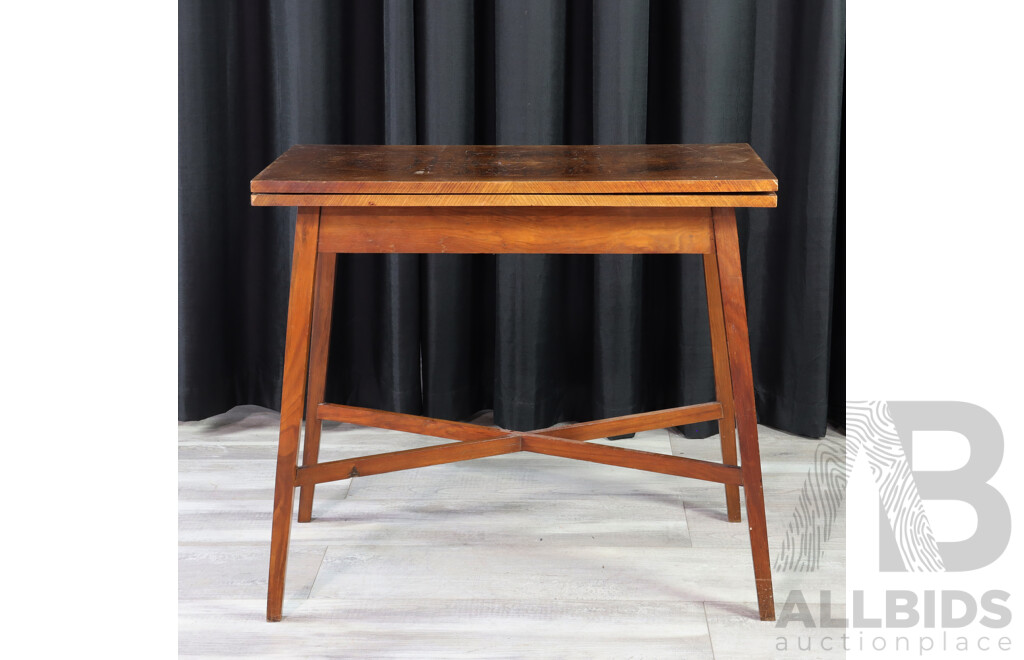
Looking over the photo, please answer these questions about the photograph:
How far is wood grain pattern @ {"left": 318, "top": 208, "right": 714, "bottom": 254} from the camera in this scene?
1.48 m

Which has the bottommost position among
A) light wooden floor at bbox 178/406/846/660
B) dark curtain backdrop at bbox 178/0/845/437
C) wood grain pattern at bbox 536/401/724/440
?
light wooden floor at bbox 178/406/846/660

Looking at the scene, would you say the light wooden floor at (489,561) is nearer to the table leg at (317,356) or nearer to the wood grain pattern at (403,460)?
the table leg at (317,356)

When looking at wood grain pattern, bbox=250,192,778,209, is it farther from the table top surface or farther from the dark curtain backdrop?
the dark curtain backdrop

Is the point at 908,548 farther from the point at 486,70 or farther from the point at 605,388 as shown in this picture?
the point at 486,70

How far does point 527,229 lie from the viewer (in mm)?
1481

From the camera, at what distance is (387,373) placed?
2.30 m

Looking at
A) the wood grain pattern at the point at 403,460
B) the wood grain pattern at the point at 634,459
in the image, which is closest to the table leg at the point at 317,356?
the wood grain pattern at the point at 403,460

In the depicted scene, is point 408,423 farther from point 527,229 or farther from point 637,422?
point 527,229

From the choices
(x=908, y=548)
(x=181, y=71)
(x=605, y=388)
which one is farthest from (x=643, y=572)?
(x=181, y=71)

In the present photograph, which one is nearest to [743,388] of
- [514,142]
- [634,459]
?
[634,459]

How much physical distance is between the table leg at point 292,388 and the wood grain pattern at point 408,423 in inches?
10.6

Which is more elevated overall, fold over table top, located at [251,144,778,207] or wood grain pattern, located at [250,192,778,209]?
fold over table top, located at [251,144,778,207]

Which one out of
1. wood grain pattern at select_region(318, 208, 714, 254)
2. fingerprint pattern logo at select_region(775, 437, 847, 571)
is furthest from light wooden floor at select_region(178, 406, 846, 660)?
wood grain pattern at select_region(318, 208, 714, 254)

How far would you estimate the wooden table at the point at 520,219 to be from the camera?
1.44m
